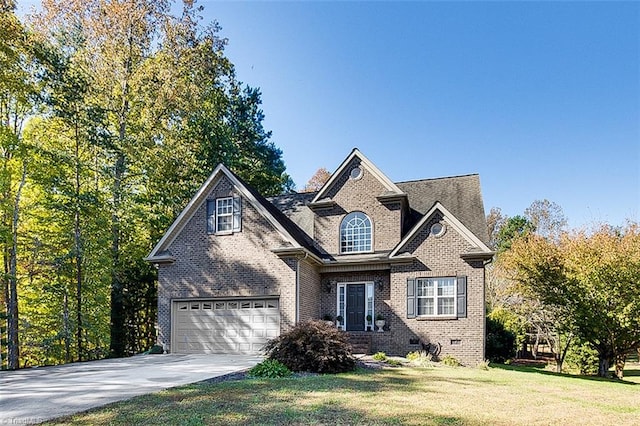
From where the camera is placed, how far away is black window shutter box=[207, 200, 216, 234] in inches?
672

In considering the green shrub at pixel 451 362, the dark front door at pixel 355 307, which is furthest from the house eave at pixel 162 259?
the green shrub at pixel 451 362

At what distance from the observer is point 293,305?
50.8 ft

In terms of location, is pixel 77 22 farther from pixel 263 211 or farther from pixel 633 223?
pixel 633 223

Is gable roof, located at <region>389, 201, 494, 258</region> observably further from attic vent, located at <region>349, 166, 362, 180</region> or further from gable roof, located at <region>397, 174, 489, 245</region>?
attic vent, located at <region>349, 166, 362, 180</region>

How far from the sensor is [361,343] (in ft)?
52.7

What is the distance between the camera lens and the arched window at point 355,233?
17.6 m

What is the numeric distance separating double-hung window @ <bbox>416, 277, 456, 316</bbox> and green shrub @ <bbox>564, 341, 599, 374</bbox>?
8700mm

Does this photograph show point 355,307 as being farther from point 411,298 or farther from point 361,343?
point 411,298

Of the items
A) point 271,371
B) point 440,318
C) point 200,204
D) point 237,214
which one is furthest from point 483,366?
point 200,204

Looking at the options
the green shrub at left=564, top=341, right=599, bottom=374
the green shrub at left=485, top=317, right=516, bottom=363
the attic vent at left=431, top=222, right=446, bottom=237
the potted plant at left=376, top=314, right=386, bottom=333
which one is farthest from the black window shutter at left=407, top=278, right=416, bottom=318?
the green shrub at left=564, top=341, right=599, bottom=374

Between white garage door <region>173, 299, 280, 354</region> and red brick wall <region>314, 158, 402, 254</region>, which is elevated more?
red brick wall <region>314, 158, 402, 254</region>

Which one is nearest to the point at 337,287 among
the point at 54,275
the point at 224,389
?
the point at 224,389

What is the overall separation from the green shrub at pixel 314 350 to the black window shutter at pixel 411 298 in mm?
4551

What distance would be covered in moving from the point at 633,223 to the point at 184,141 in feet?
72.6
